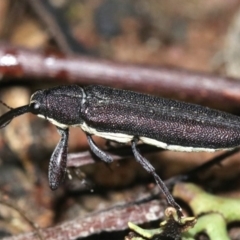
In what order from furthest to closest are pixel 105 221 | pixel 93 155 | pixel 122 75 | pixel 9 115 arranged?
pixel 122 75
pixel 93 155
pixel 9 115
pixel 105 221

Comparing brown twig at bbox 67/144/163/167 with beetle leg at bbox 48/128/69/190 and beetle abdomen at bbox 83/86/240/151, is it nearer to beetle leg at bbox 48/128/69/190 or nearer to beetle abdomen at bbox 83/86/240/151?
→ beetle leg at bbox 48/128/69/190

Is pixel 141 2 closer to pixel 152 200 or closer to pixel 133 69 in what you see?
pixel 133 69

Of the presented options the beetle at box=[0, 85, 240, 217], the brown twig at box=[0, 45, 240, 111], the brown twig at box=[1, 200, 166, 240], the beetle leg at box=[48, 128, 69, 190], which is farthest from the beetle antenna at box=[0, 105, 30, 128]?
the brown twig at box=[0, 45, 240, 111]

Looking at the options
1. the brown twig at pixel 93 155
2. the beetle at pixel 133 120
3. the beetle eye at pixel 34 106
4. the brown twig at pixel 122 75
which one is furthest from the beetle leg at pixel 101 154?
the brown twig at pixel 122 75

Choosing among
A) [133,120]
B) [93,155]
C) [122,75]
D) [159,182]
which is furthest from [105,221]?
[122,75]

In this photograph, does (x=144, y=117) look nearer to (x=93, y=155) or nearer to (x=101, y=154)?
(x=101, y=154)

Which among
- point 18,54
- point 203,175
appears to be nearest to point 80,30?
point 18,54
